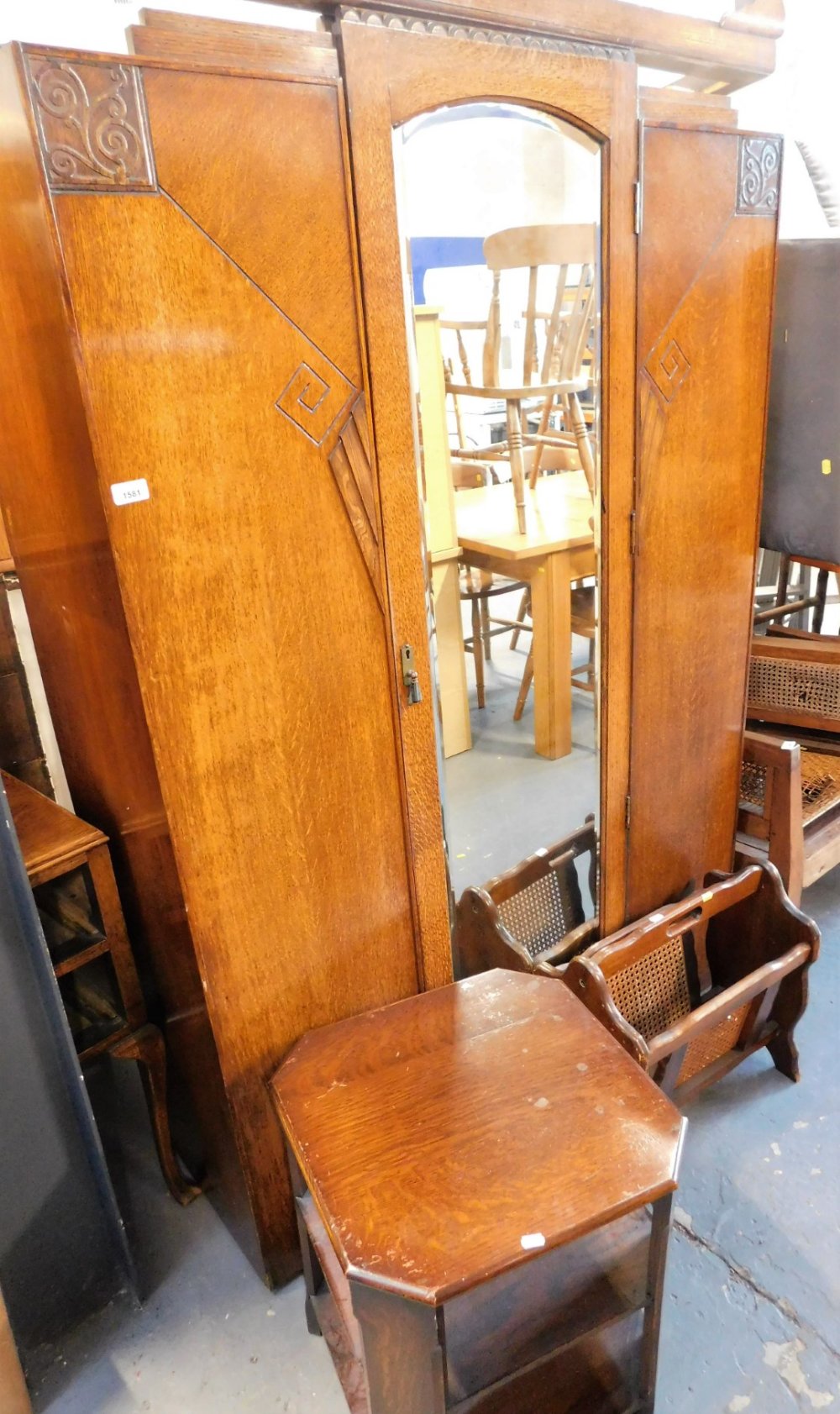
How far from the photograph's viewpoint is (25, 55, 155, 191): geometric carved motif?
907mm

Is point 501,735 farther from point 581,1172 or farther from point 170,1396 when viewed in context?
point 170,1396

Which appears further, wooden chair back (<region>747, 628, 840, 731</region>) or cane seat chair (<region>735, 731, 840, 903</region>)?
wooden chair back (<region>747, 628, 840, 731</region>)

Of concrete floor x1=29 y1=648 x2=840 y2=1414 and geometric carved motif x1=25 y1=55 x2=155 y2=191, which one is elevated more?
geometric carved motif x1=25 y1=55 x2=155 y2=191

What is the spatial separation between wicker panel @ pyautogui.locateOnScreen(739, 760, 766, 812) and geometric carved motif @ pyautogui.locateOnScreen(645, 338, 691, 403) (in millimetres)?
979

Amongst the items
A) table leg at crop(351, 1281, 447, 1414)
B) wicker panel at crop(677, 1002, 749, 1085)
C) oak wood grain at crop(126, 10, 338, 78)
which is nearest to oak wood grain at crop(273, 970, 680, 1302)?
table leg at crop(351, 1281, 447, 1414)

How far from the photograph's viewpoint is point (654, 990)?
6.16 ft

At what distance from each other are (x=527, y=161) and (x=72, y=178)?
0.74 meters

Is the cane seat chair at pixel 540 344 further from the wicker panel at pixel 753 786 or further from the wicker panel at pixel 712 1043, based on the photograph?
the wicker panel at pixel 712 1043

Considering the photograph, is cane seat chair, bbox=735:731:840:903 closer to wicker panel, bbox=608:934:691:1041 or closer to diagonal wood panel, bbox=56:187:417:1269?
wicker panel, bbox=608:934:691:1041

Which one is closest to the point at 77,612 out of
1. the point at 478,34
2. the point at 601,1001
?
the point at 478,34

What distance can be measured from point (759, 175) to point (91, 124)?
116 cm

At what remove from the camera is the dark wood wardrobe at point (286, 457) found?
3.28ft

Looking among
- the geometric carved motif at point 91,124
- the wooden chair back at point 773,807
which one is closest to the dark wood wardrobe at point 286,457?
the geometric carved motif at point 91,124

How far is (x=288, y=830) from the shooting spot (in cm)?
131
